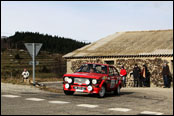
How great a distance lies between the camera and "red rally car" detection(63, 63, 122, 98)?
14633 mm

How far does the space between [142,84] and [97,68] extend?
11418 millimetres

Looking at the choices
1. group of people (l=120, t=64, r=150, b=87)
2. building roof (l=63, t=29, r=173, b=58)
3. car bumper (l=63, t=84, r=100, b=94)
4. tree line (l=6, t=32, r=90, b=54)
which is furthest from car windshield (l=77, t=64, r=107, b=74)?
tree line (l=6, t=32, r=90, b=54)

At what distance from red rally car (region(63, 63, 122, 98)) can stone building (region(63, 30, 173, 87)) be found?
10.9 m

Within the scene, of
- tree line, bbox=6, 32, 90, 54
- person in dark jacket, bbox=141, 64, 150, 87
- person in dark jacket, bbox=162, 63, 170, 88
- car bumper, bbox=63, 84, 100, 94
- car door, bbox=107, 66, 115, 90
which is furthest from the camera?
tree line, bbox=6, 32, 90, 54

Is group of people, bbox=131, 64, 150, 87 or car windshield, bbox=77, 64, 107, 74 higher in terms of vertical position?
car windshield, bbox=77, 64, 107, 74

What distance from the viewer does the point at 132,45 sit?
30281 millimetres

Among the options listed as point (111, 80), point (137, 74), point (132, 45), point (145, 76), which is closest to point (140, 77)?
point (145, 76)

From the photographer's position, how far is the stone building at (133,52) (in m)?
26.6

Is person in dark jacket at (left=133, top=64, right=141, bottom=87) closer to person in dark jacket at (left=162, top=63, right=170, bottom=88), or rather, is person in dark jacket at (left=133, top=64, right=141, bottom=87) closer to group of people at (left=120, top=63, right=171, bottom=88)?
group of people at (left=120, top=63, right=171, bottom=88)

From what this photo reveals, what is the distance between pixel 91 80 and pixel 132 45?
16.2 metres

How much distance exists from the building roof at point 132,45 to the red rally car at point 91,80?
1103 centimetres

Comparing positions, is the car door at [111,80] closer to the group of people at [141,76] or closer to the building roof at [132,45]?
the group of people at [141,76]

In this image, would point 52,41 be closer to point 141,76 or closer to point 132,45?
point 132,45

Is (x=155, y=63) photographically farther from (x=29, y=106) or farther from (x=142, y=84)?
(x=29, y=106)
